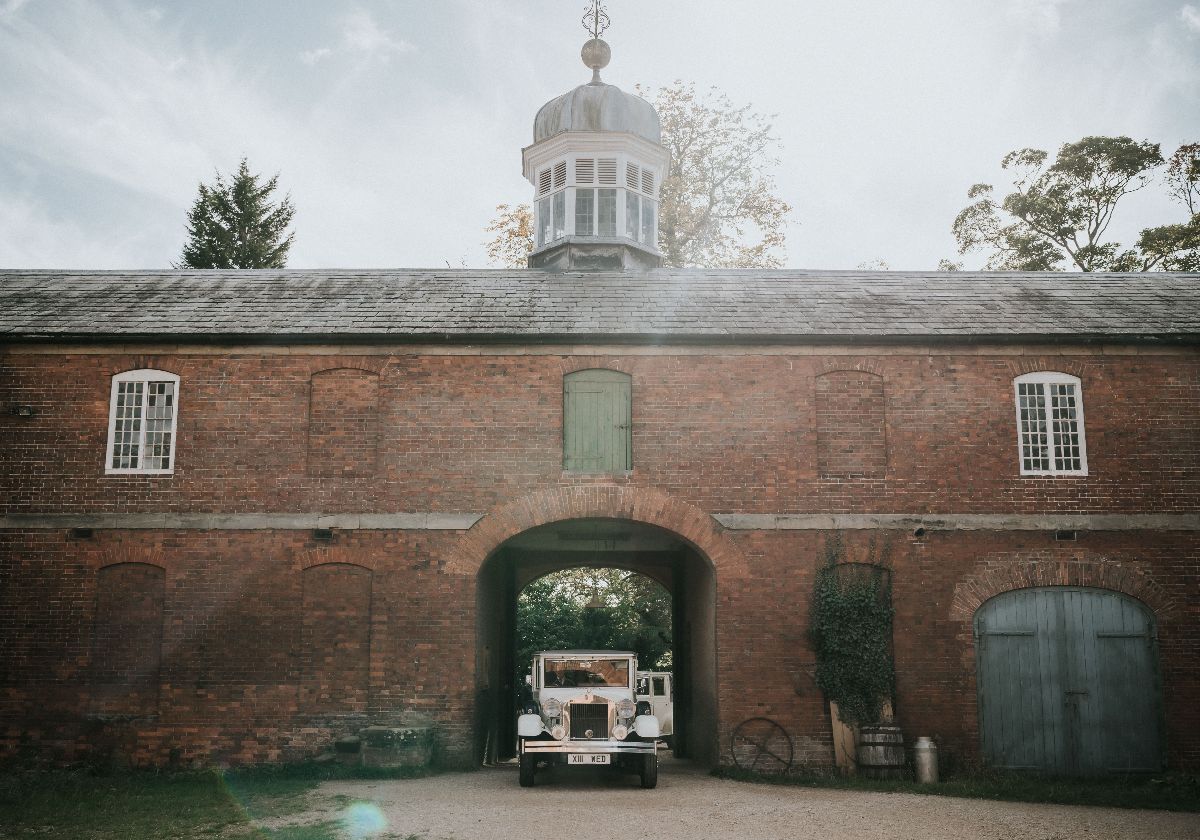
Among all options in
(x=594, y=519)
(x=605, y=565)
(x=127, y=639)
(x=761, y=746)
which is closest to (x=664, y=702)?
(x=605, y=565)

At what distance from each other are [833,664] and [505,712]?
758 cm

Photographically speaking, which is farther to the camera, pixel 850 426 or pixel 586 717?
pixel 850 426

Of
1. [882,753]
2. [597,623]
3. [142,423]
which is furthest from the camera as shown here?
[597,623]

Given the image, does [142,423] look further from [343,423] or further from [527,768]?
[527,768]

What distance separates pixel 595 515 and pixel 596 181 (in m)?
8.08

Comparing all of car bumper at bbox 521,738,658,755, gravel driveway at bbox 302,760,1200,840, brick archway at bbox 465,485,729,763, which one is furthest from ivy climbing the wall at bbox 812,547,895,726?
car bumper at bbox 521,738,658,755

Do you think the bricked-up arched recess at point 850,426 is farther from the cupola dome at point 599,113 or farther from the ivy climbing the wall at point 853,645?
the cupola dome at point 599,113

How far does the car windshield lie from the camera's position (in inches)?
579

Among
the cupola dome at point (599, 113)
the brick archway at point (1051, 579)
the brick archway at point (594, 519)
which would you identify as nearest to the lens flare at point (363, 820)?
the brick archway at point (594, 519)

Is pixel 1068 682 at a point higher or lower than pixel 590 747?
higher

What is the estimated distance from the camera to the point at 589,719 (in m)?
14.3

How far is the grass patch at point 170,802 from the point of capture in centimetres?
1075

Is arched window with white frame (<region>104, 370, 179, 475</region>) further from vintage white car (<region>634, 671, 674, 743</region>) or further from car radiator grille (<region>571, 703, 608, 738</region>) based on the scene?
vintage white car (<region>634, 671, 674, 743</region>)

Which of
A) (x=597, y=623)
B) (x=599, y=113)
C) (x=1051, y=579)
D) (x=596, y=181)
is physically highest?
(x=599, y=113)
